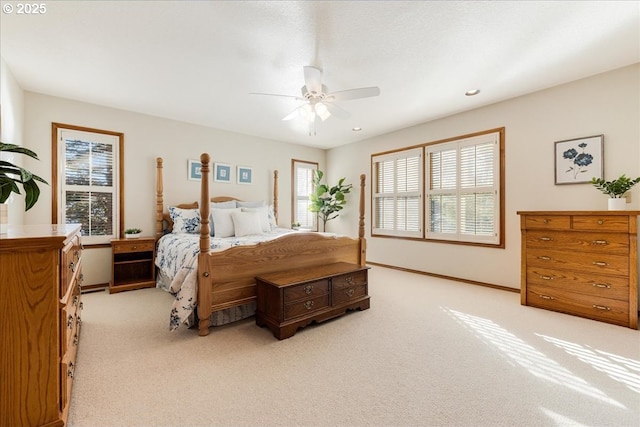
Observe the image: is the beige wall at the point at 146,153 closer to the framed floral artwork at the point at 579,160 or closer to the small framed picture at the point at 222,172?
the small framed picture at the point at 222,172

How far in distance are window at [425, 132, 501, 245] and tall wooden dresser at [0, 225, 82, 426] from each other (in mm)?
4394

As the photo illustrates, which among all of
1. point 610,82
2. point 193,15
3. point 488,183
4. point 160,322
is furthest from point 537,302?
point 193,15

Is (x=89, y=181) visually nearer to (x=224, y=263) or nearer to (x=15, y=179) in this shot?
(x=224, y=263)

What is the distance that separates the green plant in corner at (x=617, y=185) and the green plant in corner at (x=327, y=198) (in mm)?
3778

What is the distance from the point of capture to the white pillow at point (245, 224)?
12.8 feet

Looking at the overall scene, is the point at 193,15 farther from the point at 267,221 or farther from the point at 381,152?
the point at 381,152

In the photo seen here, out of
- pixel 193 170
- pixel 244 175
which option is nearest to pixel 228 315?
pixel 193 170

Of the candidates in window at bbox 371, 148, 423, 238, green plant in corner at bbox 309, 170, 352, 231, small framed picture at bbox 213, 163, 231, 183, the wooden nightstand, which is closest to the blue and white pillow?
the wooden nightstand

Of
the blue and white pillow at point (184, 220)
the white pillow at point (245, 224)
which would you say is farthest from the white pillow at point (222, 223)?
the blue and white pillow at point (184, 220)

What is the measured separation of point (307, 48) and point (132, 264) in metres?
3.76

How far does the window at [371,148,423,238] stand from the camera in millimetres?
4777

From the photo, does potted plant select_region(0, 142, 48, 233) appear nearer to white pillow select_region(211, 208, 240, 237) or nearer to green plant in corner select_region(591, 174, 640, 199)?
white pillow select_region(211, 208, 240, 237)

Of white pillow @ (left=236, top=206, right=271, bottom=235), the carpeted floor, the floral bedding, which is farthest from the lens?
white pillow @ (left=236, top=206, right=271, bottom=235)

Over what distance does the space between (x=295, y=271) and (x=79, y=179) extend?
3.31 meters
